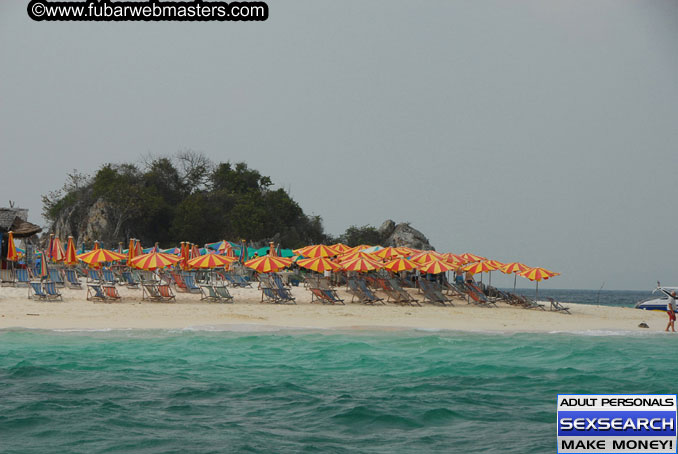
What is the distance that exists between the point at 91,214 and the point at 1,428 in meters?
37.0

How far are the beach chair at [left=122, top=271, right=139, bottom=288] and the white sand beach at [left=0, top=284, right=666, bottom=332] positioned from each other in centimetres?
19

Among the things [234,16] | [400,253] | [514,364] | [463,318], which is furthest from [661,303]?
[234,16]

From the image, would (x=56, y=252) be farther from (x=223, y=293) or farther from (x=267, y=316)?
(x=267, y=316)

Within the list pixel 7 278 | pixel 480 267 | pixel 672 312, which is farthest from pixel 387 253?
pixel 7 278

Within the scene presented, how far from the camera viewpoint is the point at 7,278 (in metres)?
23.2

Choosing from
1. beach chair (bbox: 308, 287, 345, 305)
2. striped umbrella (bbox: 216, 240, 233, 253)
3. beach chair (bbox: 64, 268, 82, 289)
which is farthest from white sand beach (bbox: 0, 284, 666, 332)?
striped umbrella (bbox: 216, 240, 233, 253)

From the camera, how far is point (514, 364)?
13.0 metres

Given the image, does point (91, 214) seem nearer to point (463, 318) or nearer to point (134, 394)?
point (463, 318)

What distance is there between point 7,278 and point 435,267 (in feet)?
46.9

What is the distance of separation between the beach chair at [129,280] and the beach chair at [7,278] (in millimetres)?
3451

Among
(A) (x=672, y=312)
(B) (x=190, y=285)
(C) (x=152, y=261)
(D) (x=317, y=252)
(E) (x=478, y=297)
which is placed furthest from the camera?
(D) (x=317, y=252)

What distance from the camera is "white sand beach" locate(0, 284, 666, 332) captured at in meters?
17.3

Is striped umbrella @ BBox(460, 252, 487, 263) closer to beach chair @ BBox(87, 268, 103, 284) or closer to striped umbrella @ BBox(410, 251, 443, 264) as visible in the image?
striped umbrella @ BBox(410, 251, 443, 264)

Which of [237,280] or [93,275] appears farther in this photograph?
[237,280]
